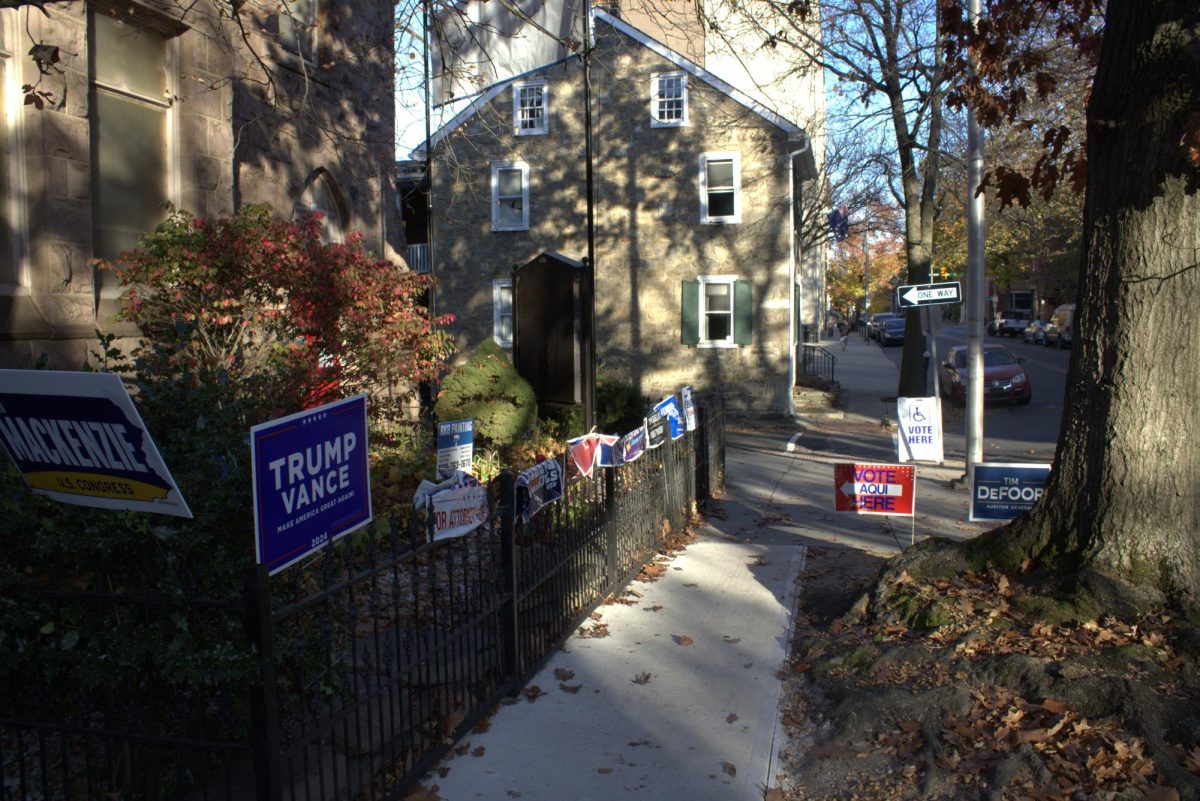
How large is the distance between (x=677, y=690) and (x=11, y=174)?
245 inches

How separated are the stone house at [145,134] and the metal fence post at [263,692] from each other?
Result: 433 centimetres

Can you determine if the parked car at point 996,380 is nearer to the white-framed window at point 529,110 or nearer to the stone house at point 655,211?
the stone house at point 655,211

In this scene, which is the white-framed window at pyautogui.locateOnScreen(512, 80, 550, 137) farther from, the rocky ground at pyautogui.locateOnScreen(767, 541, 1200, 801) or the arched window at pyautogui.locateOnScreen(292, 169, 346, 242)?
the rocky ground at pyautogui.locateOnScreen(767, 541, 1200, 801)

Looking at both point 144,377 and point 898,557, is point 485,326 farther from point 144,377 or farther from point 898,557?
point 144,377

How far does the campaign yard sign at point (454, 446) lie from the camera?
28.5ft

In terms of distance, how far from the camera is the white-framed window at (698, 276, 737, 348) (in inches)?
930

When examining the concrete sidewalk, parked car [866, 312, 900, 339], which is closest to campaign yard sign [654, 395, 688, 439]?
the concrete sidewalk

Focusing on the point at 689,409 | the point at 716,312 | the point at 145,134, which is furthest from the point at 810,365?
the point at 145,134

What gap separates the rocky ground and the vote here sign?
1865 mm

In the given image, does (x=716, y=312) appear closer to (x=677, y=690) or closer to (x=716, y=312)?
(x=716, y=312)

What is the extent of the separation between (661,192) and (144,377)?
2019 centimetres

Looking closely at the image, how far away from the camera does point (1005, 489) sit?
777 centimetres

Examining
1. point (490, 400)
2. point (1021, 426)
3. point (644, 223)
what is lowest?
Answer: point (1021, 426)

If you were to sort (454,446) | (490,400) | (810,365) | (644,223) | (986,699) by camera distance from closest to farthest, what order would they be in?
1. (986,699)
2. (454,446)
3. (490,400)
4. (644,223)
5. (810,365)
